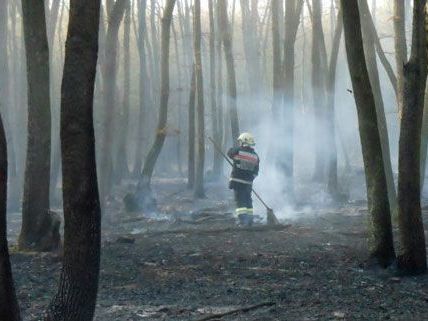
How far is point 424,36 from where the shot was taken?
27.8ft

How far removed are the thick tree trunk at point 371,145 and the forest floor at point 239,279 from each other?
1.28 ft

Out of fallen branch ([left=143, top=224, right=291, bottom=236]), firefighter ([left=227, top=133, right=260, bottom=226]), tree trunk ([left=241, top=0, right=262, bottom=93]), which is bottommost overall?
fallen branch ([left=143, top=224, right=291, bottom=236])

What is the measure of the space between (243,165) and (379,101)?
3252 mm

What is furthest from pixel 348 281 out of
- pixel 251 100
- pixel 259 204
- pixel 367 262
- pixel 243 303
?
pixel 251 100

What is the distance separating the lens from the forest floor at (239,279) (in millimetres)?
7074

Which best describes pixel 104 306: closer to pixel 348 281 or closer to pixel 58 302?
pixel 58 302

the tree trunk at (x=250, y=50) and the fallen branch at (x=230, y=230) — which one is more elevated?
the tree trunk at (x=250, y=50)

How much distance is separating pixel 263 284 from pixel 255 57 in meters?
28.7

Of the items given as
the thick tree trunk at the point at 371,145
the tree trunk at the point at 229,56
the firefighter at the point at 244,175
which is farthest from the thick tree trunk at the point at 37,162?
the tree trunk at the point at 229,56

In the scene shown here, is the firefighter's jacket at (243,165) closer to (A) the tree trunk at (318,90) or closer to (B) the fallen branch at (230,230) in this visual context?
(B) the fallen branch at (230,230)

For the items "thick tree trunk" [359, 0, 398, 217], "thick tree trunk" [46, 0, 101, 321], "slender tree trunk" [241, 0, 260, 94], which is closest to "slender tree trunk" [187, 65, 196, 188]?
"slender tree trunk" [241, 0, 260, 94]

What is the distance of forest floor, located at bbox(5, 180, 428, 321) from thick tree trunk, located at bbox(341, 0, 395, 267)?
39cm

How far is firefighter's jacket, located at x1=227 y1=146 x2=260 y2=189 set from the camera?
47.4 ft

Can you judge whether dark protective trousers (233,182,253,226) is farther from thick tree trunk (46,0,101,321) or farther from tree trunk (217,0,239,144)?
thick tree trunk (46,0,101,321)
